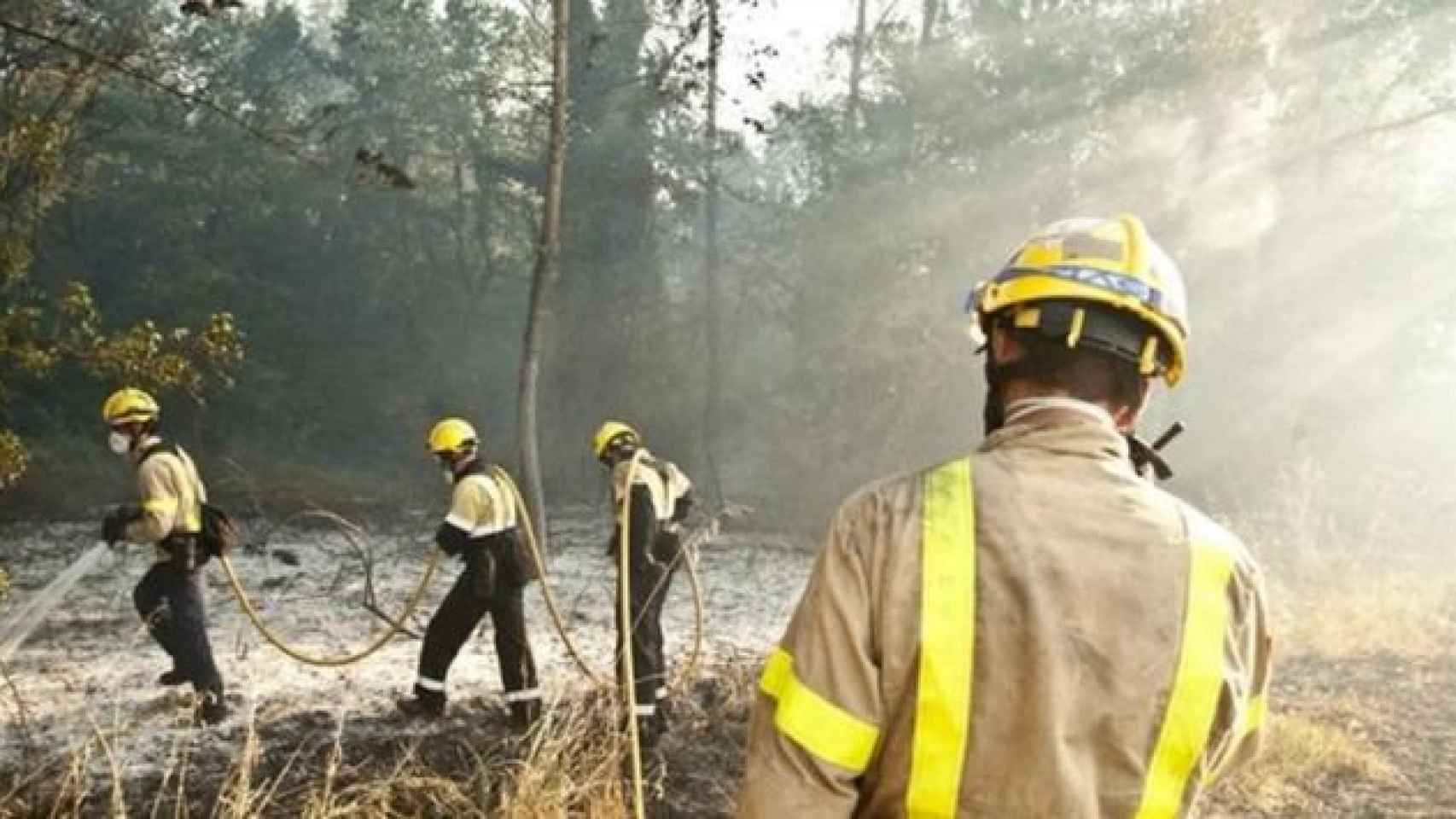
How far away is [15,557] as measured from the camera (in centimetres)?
1312

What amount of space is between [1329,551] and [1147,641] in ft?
51.4

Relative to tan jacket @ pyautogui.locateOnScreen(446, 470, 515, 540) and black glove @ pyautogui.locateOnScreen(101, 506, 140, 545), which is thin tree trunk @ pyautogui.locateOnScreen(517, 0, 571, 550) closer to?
tan jacket @ pyautogui.locateOnScreen(446, 470, 515, 540)

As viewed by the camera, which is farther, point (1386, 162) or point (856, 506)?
point (1386, 162)

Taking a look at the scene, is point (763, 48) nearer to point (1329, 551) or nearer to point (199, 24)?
point (1329, 551)

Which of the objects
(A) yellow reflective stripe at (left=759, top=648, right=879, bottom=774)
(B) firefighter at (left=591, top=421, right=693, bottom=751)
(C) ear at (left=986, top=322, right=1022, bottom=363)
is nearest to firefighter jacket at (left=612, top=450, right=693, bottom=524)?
(B) firefighter at (left=591, top=421, right=693, bottom=751)

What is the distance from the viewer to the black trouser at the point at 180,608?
22.5ft

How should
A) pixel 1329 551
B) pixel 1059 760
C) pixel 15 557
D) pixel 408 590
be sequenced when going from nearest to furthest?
pixel 1059 760 < pixel 408 590 < pixel 15 557 < pixel 1329 551

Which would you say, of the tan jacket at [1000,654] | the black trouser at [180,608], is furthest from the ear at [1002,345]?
the black trouser at [180,608]

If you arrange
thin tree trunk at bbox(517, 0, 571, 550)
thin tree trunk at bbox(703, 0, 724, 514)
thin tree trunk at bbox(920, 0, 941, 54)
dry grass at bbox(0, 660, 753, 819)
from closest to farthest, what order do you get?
dry grass at bbox(0, 660, 753, 819)
thin tree trunk at bbox(517, 0, 571, 550)
thin tree trunk at bbox(920, 0, 941, 54)
thin tree trunk at bbox(703, 0, 724, 514)

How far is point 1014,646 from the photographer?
5.34ft

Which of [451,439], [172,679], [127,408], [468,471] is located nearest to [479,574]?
[468,471]

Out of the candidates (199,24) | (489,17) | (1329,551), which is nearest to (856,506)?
(1329,551)

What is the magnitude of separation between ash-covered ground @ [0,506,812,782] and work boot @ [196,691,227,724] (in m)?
0.10

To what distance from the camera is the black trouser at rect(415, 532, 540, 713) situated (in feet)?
22.6
